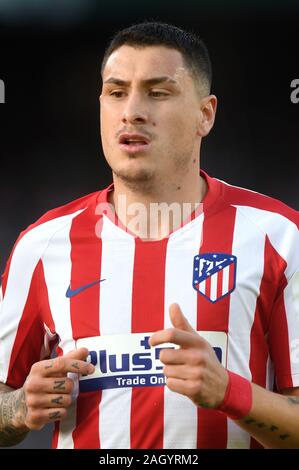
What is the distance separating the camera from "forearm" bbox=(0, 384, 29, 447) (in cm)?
218

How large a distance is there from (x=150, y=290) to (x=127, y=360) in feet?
0.61

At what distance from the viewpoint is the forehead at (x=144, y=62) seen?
7.29 feet

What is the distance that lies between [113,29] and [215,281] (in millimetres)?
2448

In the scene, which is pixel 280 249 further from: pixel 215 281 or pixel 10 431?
pixel 10 431

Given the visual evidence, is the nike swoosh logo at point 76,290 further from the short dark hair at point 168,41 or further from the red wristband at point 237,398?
the short dark hair at point 168,41

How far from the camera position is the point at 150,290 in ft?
7.30

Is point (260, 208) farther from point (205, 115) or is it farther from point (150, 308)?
point (150, 308)

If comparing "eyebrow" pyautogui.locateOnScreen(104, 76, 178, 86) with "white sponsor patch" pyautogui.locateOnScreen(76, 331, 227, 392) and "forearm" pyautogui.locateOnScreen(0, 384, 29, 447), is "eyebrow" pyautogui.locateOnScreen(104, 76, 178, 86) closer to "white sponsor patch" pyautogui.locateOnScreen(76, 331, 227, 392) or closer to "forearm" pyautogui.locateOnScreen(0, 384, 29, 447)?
"white sponsor patch" pyautogui.locateOnScreen(76, 331, 227, 392)
